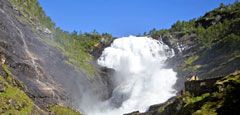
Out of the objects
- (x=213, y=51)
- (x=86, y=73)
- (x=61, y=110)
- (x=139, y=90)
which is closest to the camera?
(x=61, y=110)

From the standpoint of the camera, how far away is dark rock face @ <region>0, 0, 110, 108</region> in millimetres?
122875

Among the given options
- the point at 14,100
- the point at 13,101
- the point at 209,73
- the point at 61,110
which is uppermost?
the point at 209,73

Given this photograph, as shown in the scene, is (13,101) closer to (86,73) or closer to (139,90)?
(86,73)

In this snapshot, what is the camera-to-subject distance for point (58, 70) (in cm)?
14388

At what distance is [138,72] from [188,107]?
13026cm

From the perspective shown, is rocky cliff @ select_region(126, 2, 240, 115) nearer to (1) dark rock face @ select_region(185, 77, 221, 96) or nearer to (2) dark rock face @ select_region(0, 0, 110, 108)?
(1) dark rock face @ select_region(185, 77, 221, 96)

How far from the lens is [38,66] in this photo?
433 ft

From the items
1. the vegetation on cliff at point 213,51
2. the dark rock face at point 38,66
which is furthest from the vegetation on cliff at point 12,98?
the vegetation on cliff at point 213,51

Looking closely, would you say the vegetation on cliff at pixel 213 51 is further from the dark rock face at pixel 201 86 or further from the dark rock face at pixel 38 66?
the dark rock face at pixel 201 86

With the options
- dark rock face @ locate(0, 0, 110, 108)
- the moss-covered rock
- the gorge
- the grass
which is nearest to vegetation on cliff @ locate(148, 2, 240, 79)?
the gorge

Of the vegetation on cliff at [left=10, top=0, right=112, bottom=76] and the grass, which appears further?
the vegetation on cliff at [left=10, top=0, right=112, bottom=76]

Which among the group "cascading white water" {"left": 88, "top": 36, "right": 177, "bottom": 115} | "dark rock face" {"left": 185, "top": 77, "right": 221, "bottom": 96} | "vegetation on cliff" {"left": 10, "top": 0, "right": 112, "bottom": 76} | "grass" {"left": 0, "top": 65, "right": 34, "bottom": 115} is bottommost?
"dark rock face" {"left": 185, "top": 77, "right": 221, "bottom": 96}

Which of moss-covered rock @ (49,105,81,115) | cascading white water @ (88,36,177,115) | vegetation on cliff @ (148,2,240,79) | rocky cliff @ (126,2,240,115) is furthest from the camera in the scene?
cascading white water @ (88,36,177,115)

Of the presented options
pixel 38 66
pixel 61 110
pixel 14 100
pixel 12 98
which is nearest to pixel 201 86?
pixel 14 100
